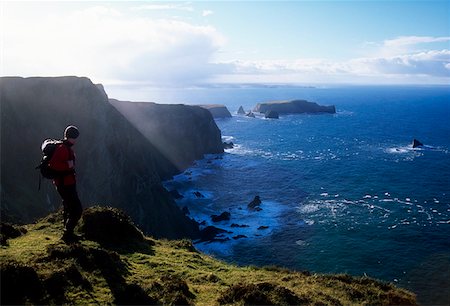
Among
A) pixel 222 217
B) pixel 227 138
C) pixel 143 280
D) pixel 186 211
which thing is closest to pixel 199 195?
pixel 186 211

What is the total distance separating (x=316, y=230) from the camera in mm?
59000

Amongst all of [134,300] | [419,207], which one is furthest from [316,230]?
[134,300]

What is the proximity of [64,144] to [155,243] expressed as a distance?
8226 millimetres

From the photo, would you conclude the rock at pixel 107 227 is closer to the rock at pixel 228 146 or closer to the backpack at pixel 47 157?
the backpack at pixel 47 157

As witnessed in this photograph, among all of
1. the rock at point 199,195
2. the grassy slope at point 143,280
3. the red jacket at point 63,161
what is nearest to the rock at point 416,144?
the rock at point 199,195

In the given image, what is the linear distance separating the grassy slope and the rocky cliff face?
3594 centimetres

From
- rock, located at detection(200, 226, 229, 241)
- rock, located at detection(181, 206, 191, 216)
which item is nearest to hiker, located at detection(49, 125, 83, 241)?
rock, located at detection(200, 226, 229, 241)

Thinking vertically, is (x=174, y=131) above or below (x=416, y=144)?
above

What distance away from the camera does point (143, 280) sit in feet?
37.3

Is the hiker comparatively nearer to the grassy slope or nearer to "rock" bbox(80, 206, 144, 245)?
the grassy slope

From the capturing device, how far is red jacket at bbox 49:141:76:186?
1085 cm

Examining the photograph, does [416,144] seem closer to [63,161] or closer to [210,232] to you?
[210,232]

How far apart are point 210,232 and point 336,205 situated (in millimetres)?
26173

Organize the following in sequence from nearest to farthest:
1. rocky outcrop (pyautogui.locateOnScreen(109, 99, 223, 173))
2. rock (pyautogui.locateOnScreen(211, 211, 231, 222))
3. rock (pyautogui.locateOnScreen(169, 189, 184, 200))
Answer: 1. rock (pyautogui.locateOnScreen(211, 211, 231, 222))
2. rock (pyautogui.locateOnScreen(169, 189, 184, 200))
3. rocky outcrop (pyautogui.locateOnScreen(109, 99, 223, 173))
